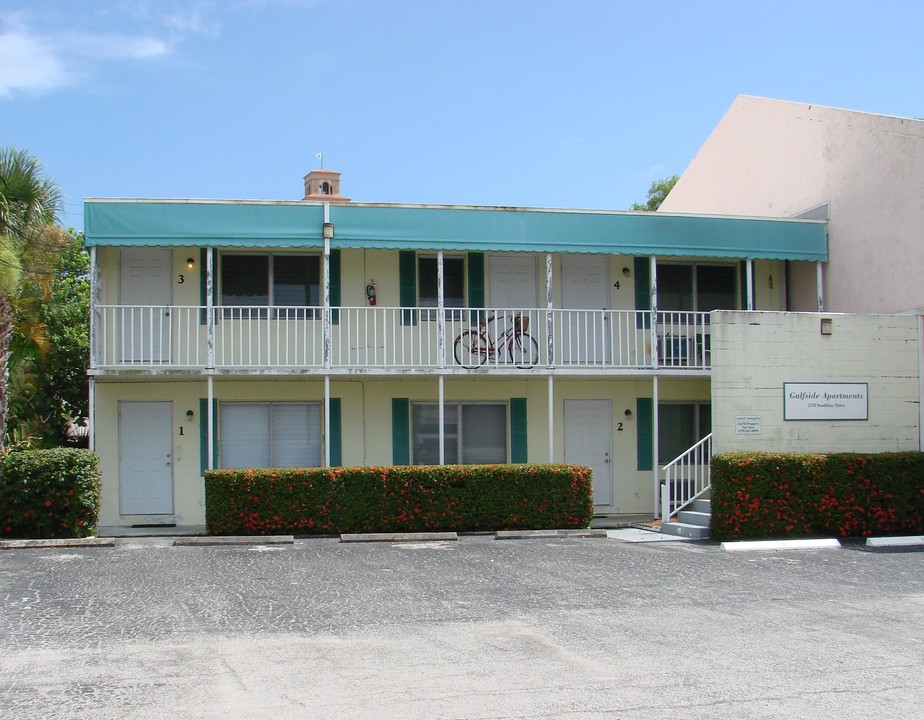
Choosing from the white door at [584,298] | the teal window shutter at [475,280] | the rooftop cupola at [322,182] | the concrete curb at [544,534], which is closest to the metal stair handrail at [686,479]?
the concrete curb at [544,534]

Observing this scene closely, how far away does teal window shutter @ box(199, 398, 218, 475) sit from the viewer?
16.6 m

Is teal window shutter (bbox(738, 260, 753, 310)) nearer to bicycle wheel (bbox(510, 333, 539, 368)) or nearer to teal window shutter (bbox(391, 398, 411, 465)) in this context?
bicycle wheel (bbox(510, 333, 539, 368))

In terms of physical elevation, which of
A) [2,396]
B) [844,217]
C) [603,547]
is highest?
[844,217]

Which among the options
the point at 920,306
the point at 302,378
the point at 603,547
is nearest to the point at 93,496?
the point at 302,378

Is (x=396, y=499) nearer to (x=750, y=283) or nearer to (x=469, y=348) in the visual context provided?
(x=469, y=348)

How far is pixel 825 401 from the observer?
15.2m

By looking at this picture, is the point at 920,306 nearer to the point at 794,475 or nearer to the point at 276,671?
the point at 794,475

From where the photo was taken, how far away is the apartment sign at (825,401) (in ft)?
49.3

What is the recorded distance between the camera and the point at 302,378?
54.4 ft

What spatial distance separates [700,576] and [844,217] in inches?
338

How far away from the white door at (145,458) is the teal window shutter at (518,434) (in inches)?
225

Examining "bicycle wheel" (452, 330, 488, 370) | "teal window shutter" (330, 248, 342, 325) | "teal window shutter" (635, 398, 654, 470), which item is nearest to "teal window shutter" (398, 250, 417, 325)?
"bicycle wheel" (452, 330, 488, 370)

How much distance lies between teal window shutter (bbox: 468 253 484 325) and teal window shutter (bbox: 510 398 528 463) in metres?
1.86

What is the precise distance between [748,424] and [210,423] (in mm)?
8082
